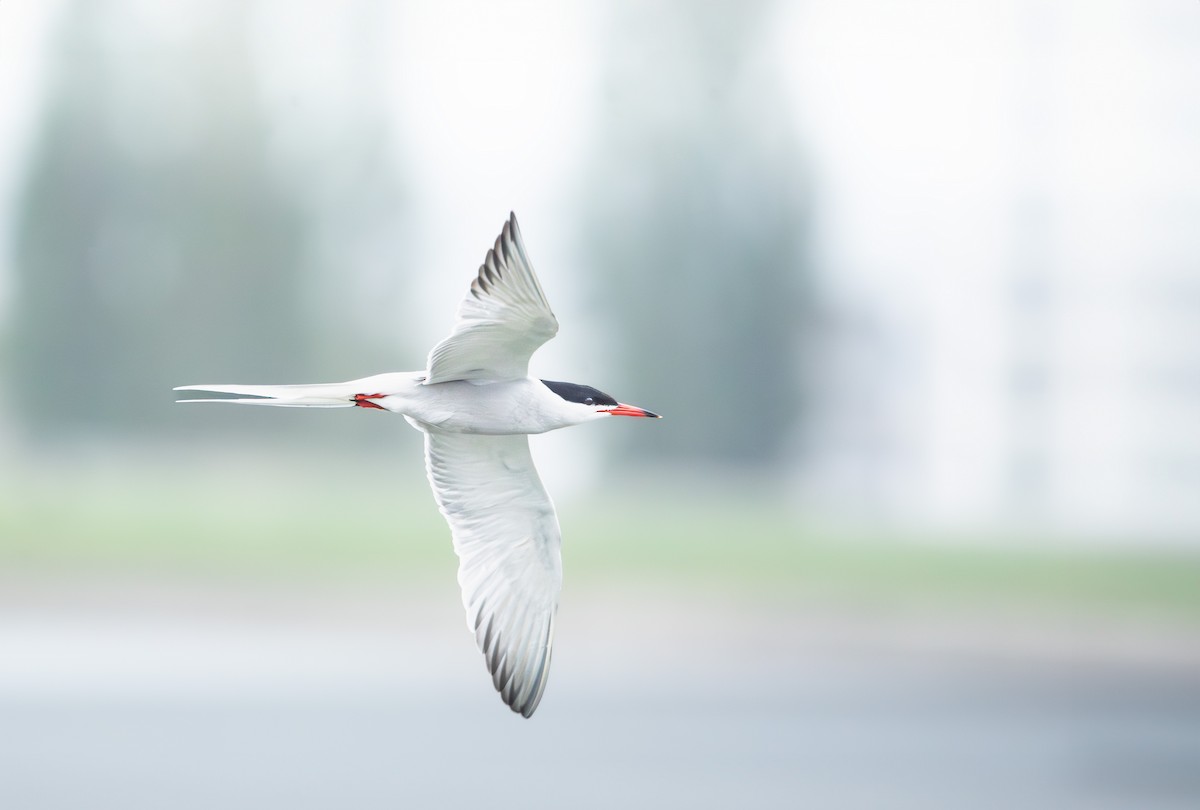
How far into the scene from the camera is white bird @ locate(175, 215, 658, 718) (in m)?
3.16

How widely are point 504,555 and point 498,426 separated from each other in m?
0.62

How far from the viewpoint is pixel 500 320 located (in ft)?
10.5

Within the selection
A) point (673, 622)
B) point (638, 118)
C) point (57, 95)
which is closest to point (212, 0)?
point (57, 95)

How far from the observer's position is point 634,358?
14383 mm

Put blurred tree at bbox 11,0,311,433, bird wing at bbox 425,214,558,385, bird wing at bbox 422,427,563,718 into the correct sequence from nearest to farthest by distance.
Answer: bird wing at bbox 425,214,558,385 < bird wing at bbox 422,427,563,718 < blurred tree at bbox 11,0,311,433

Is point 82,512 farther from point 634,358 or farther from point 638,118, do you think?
point 638,118

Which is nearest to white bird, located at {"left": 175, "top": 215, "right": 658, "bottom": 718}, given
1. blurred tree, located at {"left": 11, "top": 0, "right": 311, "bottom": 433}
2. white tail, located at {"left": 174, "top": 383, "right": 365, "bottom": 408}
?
white tail, located at {"left": 174, "top": 383, "right": 365, "bottom": 408}

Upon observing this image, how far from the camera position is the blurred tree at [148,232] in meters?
14.1

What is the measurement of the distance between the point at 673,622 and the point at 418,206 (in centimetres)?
543

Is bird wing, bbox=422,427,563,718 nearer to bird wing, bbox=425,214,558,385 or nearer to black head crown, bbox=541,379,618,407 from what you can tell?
black head crown, bbox=541,379,618,407

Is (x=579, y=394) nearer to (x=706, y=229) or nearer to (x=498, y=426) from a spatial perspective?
(x=498, y=426)

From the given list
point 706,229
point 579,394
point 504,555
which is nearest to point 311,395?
point 579,394

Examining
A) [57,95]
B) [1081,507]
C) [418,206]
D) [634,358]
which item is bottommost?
[1081,507]

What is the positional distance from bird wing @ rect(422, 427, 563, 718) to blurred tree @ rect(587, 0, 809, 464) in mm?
10412
